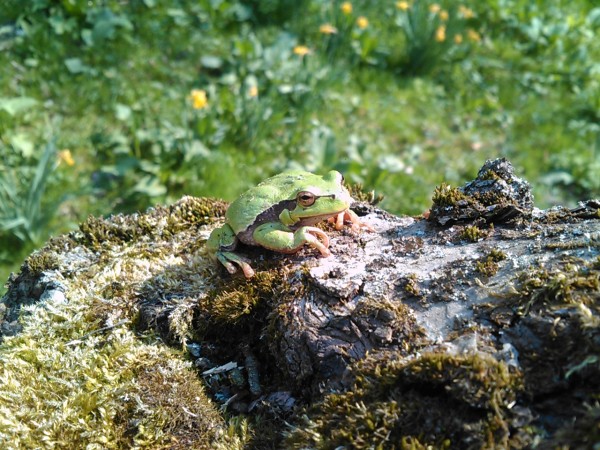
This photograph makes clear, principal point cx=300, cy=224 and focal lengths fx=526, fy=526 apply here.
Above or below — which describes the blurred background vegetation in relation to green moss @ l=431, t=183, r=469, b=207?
below

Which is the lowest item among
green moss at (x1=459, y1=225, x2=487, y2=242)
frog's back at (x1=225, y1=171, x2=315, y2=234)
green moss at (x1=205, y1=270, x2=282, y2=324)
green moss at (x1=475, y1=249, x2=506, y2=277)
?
green moss at (x1=205, y1=270, x2=282, y2=324)

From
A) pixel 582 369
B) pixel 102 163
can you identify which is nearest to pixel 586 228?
pixel 582 369

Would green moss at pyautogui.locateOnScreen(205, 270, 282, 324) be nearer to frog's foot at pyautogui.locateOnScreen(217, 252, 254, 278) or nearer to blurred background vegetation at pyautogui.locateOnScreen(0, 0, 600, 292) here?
frog's foot at pyautogui.locateOnScreen(217, 252, 254, 278)

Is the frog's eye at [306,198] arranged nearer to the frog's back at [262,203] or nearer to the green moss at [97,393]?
the frog's back at [262,203]

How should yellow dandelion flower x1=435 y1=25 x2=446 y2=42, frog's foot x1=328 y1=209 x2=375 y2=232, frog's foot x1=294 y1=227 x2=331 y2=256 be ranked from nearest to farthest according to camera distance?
1. frog's foot x1=294 y1=227 x2=331 y2=256
2. frog's foot x1=328 y1=209 x2=375 y2=232
3. yellow dandelion flower x1=435 y1=25 x2=446 y2=42

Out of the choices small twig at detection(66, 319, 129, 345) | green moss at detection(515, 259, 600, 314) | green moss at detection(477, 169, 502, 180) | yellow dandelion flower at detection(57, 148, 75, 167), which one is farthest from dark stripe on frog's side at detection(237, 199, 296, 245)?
yellow dandelion flower at detection(57, 148, 75, 167)

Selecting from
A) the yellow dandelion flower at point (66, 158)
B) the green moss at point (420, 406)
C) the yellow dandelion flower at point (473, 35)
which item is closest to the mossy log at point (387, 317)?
the green moss at point (420, 406)

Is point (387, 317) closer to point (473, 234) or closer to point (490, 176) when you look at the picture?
point (473, 234)
